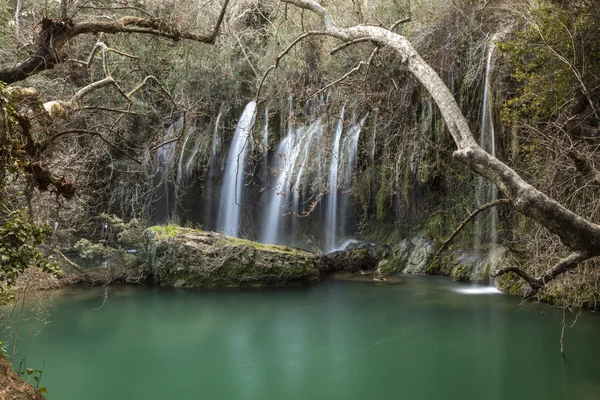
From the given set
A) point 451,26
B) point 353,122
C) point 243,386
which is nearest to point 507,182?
point 243,386

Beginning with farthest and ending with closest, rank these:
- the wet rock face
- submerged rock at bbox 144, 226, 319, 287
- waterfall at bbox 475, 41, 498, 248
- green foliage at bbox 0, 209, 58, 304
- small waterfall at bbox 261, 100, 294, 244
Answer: small waterfall at bbox 261, 100, 294, 244, the wet rock face, submerged rock at bbox 144, 226, 319, 287, waterfall at bbox 475, 41, 498, 248, green foliage at bbox 0, 209, 58, 304

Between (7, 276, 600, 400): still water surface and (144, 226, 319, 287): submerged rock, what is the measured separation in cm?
73

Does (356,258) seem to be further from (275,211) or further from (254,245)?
(275,211)

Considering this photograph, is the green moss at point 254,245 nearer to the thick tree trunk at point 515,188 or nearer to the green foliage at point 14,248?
the green foliage at point 14,248

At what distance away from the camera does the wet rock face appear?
1417cm

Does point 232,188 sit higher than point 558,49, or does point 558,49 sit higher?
point 558,49

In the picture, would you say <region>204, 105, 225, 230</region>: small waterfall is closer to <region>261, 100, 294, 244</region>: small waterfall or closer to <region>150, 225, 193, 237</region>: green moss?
<region>261, 100, 294, 244</region>: small waterfall

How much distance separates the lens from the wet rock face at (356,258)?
14.2 metres

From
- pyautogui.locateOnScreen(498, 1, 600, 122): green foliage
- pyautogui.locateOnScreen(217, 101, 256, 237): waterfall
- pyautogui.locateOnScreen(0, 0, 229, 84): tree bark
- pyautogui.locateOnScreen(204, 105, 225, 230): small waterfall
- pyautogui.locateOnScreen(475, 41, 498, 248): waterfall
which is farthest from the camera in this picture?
pyautogui.locateOnScreen(204, 105, 225, 230): small waterfall

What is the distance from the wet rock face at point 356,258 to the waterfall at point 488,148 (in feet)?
9.83

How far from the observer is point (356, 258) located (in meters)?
14.3

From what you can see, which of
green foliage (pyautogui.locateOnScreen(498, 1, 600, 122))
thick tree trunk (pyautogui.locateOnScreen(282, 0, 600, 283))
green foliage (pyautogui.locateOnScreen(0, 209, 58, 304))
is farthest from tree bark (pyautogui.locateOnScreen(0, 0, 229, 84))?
green foliage (pyautogui.locateOnScreen(498, 1, 600, 122))

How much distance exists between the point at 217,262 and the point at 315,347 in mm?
4914

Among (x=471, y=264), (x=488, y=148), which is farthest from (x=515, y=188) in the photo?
(x=471, y=264)
